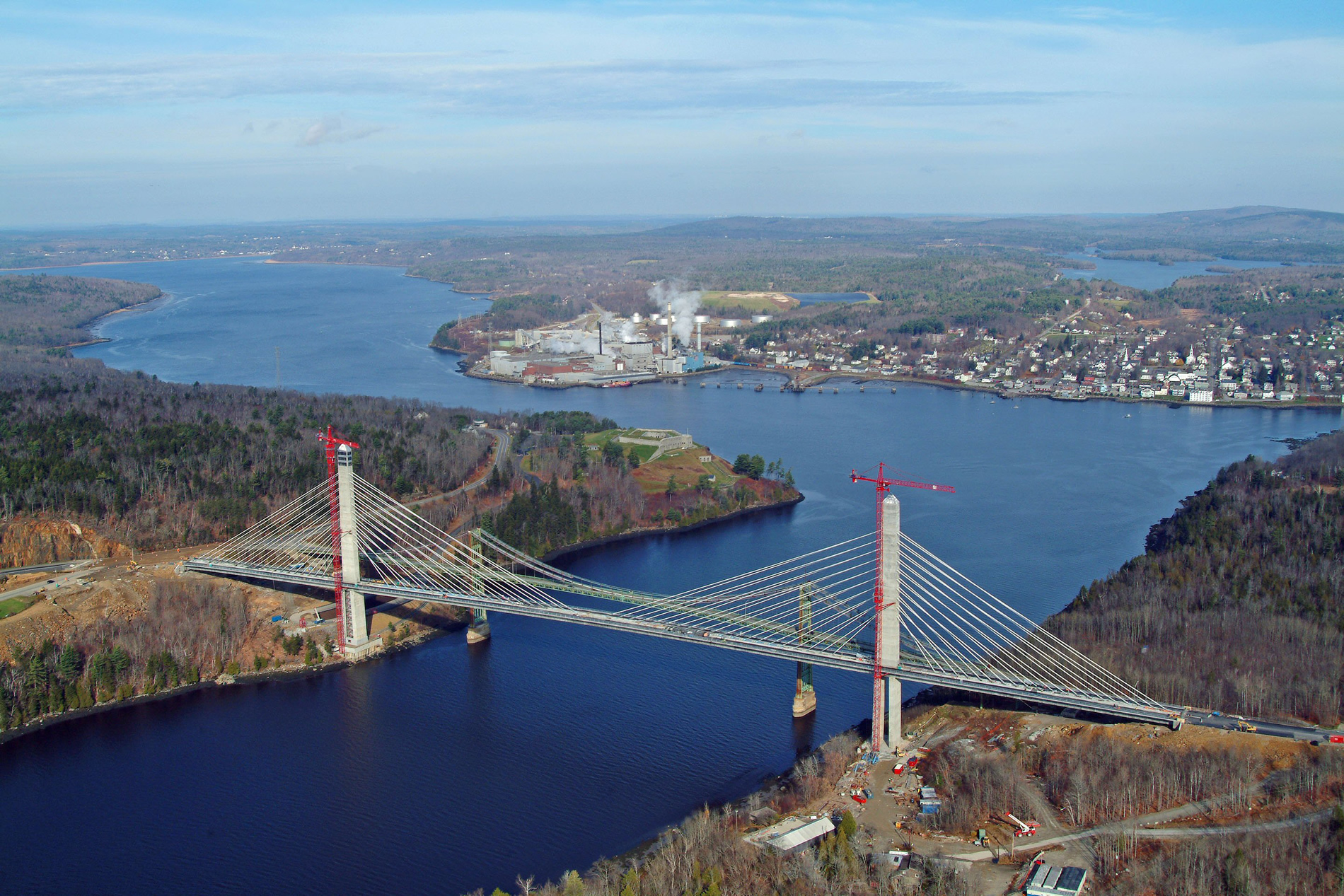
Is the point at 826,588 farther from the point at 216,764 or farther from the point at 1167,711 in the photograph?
the point at 216,764

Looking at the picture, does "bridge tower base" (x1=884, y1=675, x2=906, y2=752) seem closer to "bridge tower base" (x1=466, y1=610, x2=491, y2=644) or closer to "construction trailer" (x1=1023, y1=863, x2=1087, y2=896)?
"construction trailer" (x1=1023, y1=863, x2=1087, y2=896)

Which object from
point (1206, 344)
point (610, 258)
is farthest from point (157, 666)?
point (610, 258)

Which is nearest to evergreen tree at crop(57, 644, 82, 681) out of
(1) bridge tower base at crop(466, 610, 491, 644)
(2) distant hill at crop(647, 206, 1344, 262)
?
(1) bridge tower base at crop(466, 610, 491, 644)

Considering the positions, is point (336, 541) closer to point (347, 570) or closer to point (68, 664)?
point (347, 570)

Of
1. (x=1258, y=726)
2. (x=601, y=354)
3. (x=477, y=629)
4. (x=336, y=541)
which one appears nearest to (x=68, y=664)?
(x=336, y=541)

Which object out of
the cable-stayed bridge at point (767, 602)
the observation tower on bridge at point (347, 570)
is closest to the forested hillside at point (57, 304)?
the cable-stayed bridge at point (767, 602)

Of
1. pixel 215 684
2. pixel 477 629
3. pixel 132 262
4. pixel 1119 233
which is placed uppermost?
pixel 1119 233
